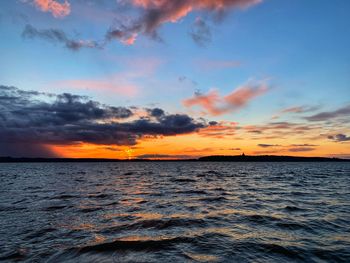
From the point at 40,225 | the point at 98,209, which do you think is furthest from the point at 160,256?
the point at 98,209

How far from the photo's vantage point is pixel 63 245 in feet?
38.9

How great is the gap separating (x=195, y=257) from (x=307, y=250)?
4858 mm

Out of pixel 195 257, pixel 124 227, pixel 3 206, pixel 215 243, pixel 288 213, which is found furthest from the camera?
pixel 3 206

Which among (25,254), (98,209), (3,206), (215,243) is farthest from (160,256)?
(3,206)

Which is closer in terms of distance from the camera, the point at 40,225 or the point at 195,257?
the point at 195,257

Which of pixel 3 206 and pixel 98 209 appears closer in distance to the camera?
pixel 98 209

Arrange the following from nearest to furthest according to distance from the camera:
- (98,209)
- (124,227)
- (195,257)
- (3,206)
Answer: (195,257) < (124,227) < (98,209) < (3,206)

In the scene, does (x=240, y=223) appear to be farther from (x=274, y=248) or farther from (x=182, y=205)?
(x=182, y=205)

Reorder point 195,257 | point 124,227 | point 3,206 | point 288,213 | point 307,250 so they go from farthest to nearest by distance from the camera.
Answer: point 3,206
point 288,213
point 124,227
point 307,250
point 195,257

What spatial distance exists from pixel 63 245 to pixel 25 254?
157 cm

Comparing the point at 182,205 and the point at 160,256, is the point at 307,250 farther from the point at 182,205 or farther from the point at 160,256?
the point at 182,205

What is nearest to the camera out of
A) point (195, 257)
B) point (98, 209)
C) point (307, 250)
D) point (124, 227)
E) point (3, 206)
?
point (195, 257)

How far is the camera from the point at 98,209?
20.6 meters

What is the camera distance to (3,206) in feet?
72.6
